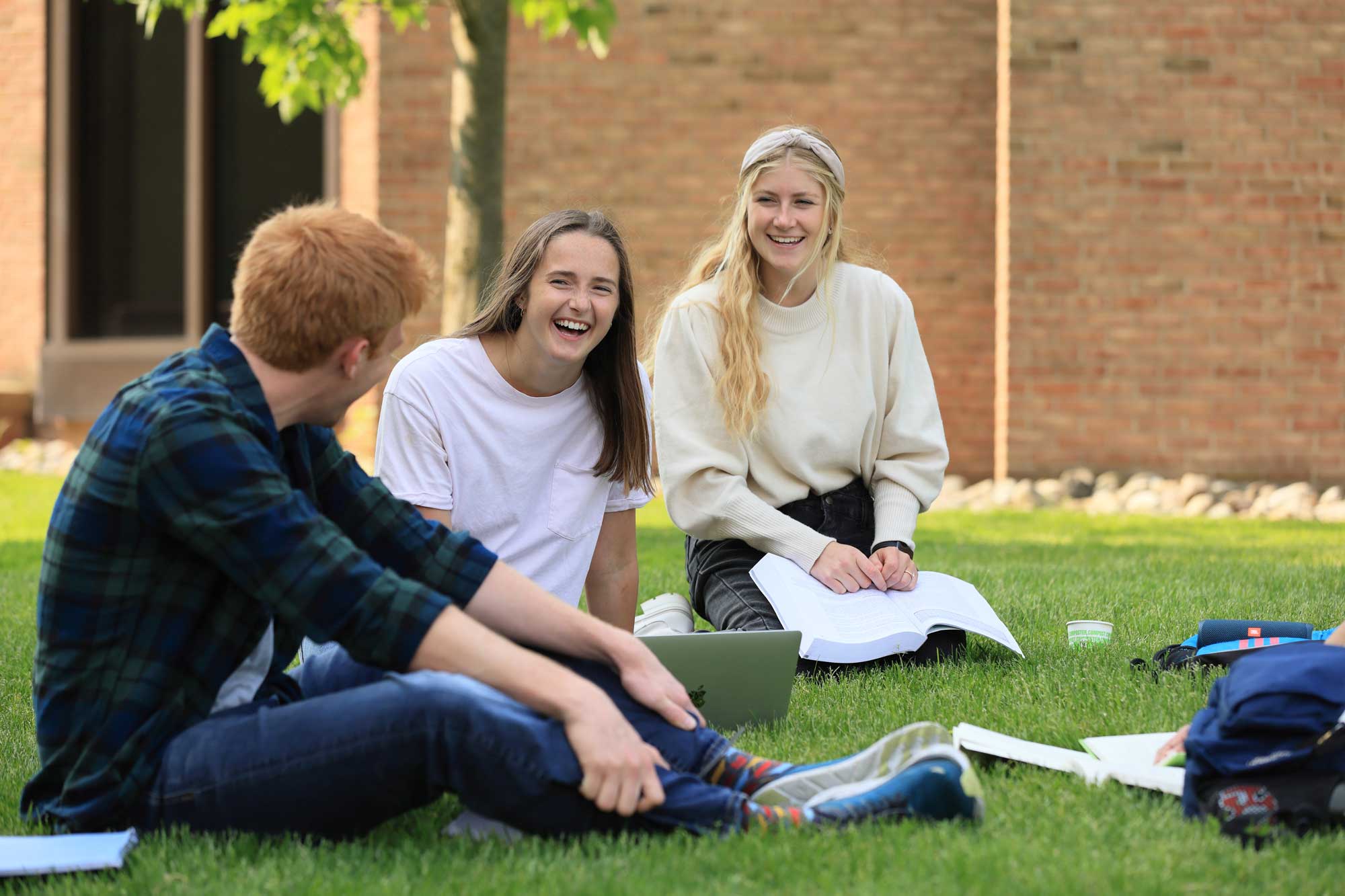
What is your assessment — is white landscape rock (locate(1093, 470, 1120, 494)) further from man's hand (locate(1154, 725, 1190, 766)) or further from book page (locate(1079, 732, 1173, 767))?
man's hand (locate(1154, 725, 1190, 766))

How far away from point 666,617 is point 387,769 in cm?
202

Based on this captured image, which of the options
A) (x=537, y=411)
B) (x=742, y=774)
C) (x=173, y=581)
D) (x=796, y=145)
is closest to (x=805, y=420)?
(x=796, y=145)

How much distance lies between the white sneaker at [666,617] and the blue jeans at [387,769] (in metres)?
1.73

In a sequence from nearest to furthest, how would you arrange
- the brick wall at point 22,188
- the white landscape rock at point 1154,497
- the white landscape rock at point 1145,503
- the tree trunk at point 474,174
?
the tree trunk at point 474,174, the white landscape rock at point 1154,497, the white landscape rock at point 1145,503, the brick wall at point 22,188

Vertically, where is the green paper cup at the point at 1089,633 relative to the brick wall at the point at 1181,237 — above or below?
below

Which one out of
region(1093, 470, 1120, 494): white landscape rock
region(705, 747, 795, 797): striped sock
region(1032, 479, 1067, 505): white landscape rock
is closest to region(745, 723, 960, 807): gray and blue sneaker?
region(705, 747, 795, 797): striped sock

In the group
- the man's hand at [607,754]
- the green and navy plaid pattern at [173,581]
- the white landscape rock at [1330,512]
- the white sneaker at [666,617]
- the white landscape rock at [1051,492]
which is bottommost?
the white landscape rock at [1051,492]

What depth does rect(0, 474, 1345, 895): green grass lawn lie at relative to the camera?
221 centimetres

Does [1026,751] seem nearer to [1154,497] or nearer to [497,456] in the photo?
[497,456]

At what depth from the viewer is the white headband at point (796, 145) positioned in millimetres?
4398

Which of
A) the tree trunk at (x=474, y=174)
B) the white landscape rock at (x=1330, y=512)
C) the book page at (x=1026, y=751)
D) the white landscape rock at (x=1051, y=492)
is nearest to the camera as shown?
the book page at (x=1026, y=751)

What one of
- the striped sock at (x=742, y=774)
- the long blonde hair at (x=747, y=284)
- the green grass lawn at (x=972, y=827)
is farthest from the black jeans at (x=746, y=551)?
the striped sock at (x=742, y=774)

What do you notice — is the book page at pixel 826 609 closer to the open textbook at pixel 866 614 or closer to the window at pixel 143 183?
the open textbook at pixel 866 614

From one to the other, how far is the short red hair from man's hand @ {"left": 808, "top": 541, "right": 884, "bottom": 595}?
207cm
